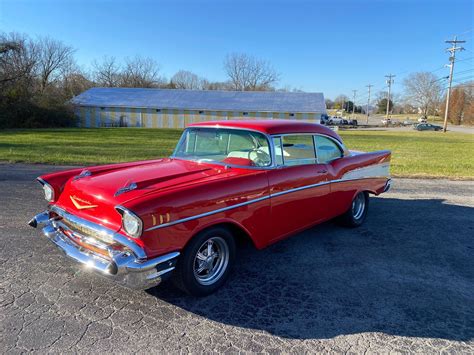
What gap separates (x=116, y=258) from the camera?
2.65m

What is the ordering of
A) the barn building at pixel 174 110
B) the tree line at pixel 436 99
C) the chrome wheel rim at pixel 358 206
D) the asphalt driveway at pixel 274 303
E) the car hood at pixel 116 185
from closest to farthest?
1. the asphalt driveway at pixel 274 303
2. the car hood at pixel 116 185
3. the chrome wheel rim at pixel 358 206
4. the barn building at pixel 174 110
5. the tree line at pixel 436 99

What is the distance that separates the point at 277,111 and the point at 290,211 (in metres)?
37.4

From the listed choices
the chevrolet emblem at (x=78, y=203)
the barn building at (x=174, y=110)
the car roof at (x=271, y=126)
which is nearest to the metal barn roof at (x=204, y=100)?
the barn building at (x=174, y=110)

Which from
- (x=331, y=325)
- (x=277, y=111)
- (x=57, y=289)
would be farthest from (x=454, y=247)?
(x=277, y=111)

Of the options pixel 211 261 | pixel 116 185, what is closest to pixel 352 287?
pixel 211 261

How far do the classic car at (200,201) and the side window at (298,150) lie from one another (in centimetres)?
1

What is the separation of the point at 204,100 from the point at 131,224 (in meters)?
42.3

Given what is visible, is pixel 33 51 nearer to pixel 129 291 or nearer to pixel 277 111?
pixel 277 111

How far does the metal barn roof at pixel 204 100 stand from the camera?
135 ft

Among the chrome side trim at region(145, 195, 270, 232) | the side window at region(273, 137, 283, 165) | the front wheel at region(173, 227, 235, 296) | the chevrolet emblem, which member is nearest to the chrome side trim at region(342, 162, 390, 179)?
the side window at region(273, 137, 283, 165)

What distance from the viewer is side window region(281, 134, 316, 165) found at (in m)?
3.98

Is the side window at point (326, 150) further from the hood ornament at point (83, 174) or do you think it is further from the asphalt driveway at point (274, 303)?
the hood ornament at point (83, 174)

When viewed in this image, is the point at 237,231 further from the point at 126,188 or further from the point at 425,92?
the point at 425,92

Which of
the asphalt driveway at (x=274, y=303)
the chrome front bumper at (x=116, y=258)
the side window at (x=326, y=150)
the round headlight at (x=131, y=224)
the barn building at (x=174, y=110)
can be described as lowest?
the asphalt driveway at (x=274, y=303)
